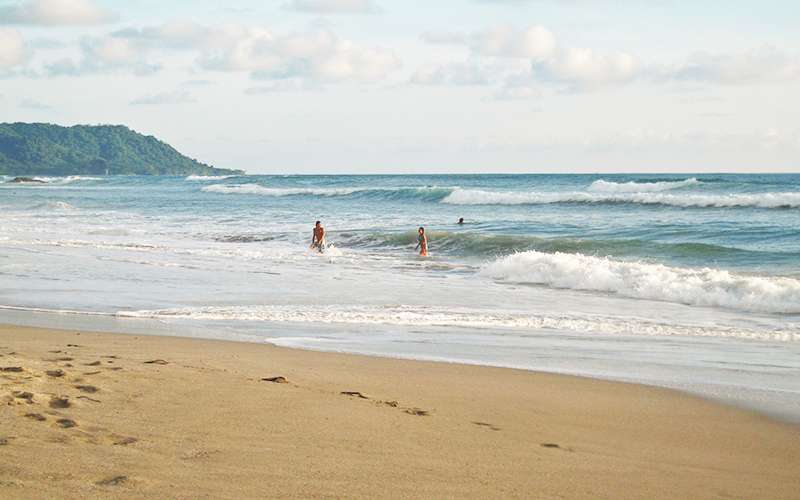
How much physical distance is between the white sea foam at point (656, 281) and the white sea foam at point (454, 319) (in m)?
2.66

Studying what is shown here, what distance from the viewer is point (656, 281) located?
15852mm

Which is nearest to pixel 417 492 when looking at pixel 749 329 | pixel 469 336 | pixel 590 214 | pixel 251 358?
pixel 251 358

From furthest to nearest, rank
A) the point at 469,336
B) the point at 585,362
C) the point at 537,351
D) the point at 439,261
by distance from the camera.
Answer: the point at 439,261 → the point at 469,336 → the point at 537,351 → the point at 585,362

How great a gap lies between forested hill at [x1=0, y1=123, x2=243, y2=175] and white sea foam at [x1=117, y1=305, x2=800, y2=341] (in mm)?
167838

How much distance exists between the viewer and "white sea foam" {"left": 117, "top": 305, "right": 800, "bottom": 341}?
11438 millimetres

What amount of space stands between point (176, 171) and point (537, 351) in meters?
186

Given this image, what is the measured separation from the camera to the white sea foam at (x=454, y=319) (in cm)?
1144

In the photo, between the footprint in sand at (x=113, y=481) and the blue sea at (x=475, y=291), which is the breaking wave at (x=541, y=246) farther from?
the footprint in sand at (x=113, y=481)

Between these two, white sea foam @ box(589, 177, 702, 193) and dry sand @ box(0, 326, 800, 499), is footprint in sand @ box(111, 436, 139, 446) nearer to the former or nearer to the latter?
dry sand @ box(0, 326, 800, 499)

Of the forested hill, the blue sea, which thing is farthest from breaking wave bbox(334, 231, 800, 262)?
the forested hill

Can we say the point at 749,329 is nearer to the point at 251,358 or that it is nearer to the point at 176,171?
the point at 251,358

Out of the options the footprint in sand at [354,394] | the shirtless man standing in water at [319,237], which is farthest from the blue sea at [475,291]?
the footprint in sand at [354,394]

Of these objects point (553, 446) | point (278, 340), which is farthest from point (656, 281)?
point (553, 446)

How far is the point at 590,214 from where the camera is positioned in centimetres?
3934
